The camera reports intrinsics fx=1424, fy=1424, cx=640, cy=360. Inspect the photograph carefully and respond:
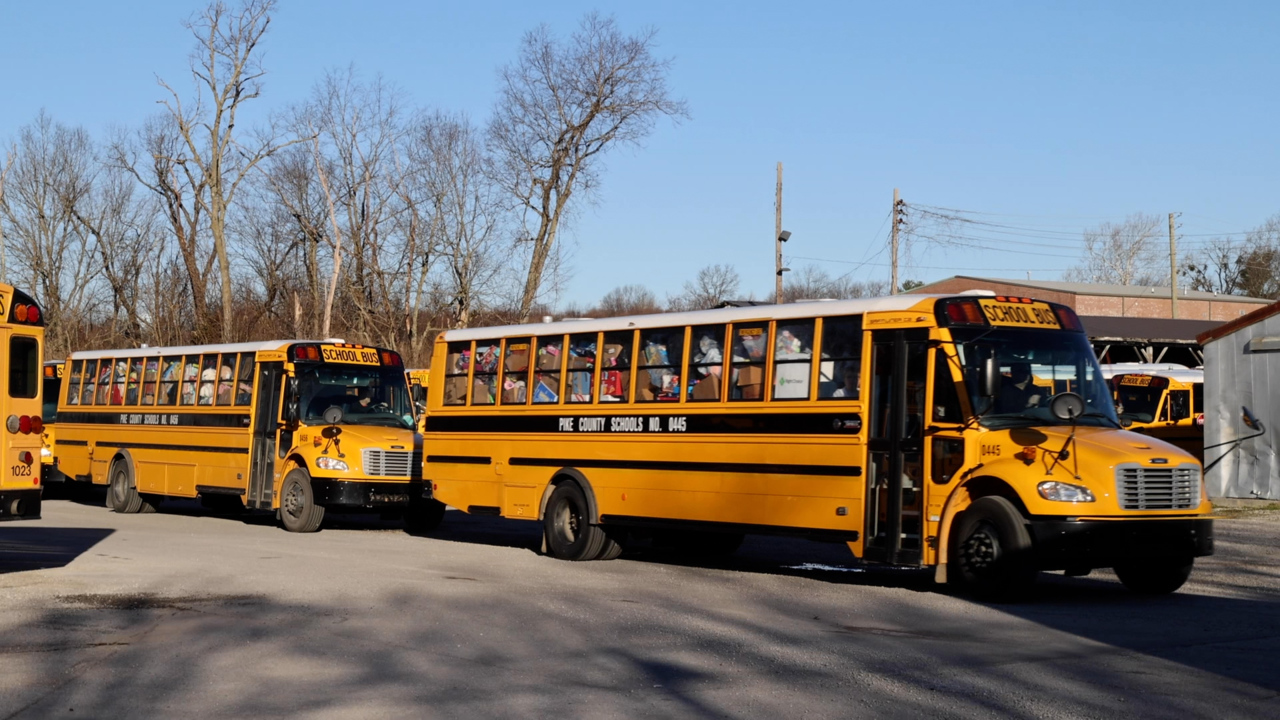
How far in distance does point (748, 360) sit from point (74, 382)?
16.2 meters

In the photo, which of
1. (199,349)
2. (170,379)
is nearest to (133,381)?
(170,379)

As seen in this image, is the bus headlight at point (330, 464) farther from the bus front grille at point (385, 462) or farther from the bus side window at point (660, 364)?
the bus side window at point (660, 364)

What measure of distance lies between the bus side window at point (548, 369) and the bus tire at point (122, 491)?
10000 mm

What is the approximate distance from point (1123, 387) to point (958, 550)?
19.6 metres

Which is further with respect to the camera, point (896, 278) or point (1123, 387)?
point (896, 278)

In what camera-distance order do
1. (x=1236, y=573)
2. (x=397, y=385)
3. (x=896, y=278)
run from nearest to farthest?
(x=1236, y=573) < (x=397, y=385) < (x=896, y=278)

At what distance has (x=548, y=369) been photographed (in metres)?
16.6

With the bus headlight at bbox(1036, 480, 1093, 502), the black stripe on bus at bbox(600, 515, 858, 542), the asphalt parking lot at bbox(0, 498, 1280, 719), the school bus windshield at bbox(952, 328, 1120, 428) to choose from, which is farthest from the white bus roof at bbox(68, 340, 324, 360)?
the bus headlight at bbox(1036, 480, 1093, 502)

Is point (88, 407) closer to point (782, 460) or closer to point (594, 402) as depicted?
point (594, 402)

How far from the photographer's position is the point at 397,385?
20766 mm

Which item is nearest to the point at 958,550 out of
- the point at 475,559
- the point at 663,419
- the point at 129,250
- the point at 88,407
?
the point at 663,419

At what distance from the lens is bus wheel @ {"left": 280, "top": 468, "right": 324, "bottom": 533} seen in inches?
768

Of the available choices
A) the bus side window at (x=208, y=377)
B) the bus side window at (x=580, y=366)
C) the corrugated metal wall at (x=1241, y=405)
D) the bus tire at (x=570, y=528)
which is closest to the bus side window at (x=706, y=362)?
the bus side window at (x=580, y=366)

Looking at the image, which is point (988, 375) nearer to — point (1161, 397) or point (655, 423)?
point (655, 423)
